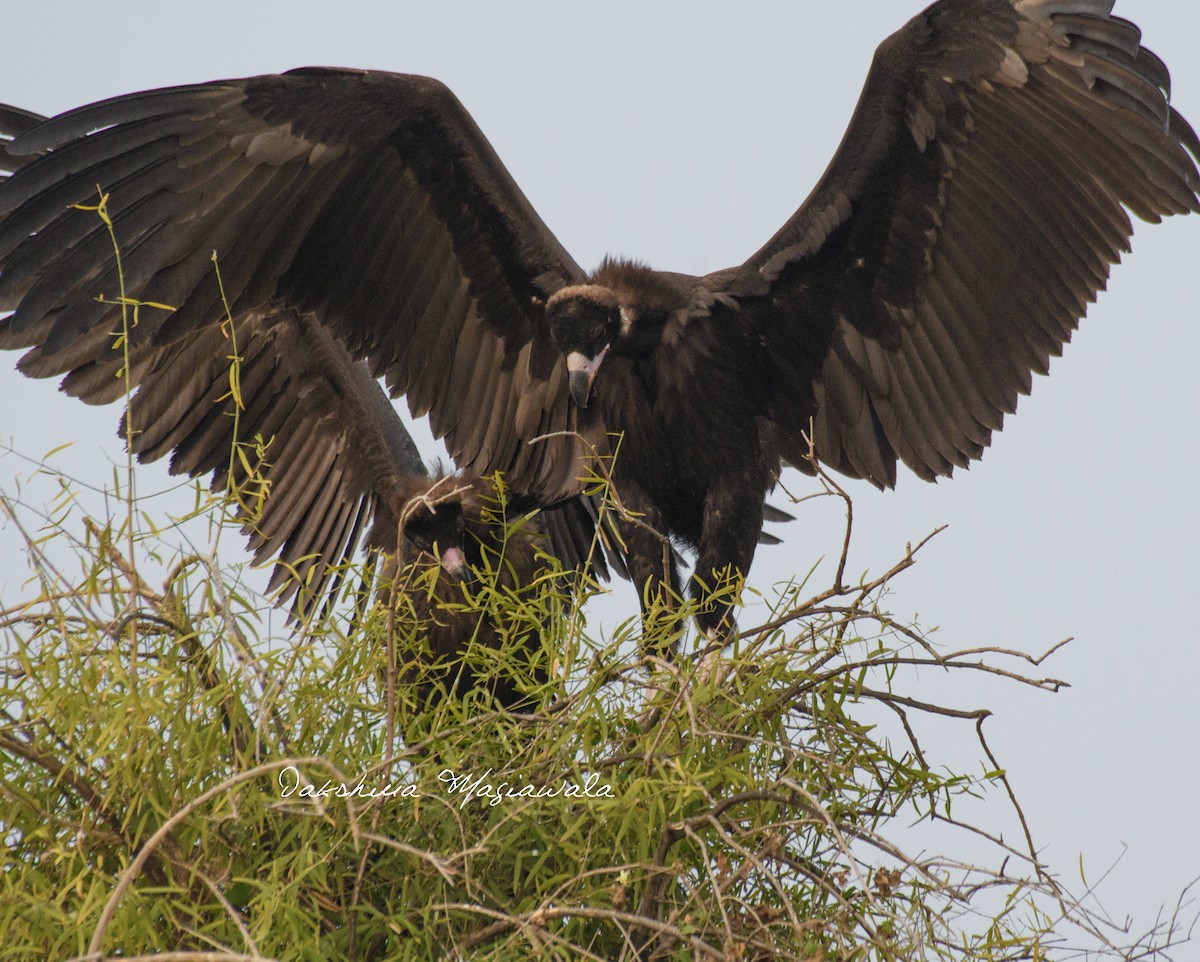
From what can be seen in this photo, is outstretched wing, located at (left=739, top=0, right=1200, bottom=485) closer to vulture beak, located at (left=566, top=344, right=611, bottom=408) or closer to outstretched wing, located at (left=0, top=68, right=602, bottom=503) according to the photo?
vulture beak, located at (left=566, top=344, right=611, bottom=408)

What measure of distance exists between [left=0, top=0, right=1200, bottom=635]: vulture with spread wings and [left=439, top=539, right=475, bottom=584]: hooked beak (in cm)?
39

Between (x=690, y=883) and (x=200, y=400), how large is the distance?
10.4ft

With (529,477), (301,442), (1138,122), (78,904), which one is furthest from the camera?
(301,442)

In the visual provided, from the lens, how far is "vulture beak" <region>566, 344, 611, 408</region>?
431cm

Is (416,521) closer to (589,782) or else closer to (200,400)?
(200,400)

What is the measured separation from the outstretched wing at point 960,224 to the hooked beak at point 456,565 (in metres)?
1.13

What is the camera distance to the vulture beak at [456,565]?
183 inches

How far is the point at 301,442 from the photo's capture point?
5520 millimetres

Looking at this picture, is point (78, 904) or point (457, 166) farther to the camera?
point (457, 166)

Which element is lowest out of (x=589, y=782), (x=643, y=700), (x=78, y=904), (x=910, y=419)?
(x=78, y=904)

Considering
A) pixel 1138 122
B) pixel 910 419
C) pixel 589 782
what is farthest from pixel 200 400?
pixel 1138 122
